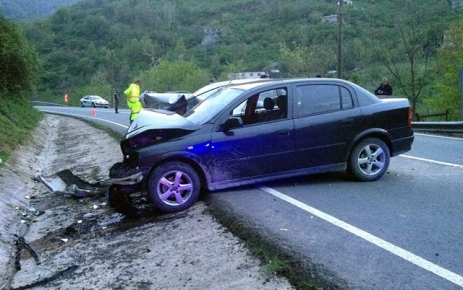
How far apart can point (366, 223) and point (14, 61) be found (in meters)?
19.1

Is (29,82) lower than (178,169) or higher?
higher

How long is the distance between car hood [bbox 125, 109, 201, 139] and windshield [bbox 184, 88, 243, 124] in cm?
A: 16

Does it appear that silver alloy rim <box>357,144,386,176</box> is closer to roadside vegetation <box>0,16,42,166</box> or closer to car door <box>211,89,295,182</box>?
car door <box>211,89,295,182</box>

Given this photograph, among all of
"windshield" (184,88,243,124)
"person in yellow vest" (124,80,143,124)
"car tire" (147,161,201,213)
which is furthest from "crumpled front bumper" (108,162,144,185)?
"person in yellow vest" (124,80,143,124)

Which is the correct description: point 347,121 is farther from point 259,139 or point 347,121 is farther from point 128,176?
point 128,176

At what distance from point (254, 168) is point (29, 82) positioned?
1864cm

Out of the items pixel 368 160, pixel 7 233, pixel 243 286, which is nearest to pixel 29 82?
pixel 7 233

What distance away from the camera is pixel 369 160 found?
7.91 metres

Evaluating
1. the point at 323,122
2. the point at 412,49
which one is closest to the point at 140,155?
the point at 323,122

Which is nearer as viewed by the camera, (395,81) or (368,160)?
(368,160)

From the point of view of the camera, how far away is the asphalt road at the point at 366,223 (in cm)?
437

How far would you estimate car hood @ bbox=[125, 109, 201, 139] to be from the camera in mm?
6992

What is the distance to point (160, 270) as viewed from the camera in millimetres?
5020

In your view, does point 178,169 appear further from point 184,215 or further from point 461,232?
point 461,232
